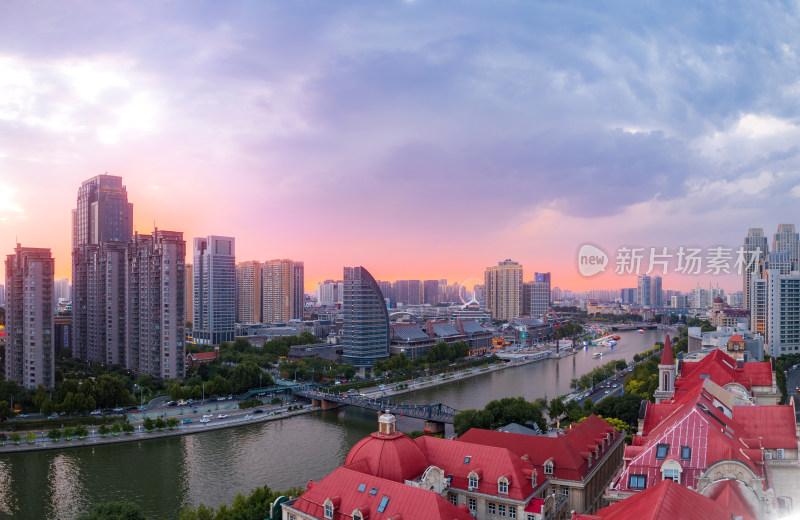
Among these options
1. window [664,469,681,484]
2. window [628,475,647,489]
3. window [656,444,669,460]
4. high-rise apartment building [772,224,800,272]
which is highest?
high-rise apartment building [772,224,800,272]

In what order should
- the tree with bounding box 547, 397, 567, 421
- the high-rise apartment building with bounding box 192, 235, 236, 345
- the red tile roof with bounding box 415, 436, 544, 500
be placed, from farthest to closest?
the high-rise apartment building with bounding box 192, 235, 236, 345, the tree with bounding box 547, 397, 567, 421, the red tile roof with bounding box 415, 436, 544, 500

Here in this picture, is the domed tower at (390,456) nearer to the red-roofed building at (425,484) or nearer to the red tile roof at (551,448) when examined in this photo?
the red-roofed building at (425,484)

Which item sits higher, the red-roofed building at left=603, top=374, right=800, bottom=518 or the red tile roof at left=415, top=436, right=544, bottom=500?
the red-roofed building at left=603, top=374, right=800, bottom=518

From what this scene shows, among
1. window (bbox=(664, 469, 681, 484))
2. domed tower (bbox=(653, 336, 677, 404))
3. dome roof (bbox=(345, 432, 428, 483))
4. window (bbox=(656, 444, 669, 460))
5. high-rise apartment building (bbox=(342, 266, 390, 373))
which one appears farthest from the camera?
high-rise apartment building (bbox=(342, 266, 390, 373))

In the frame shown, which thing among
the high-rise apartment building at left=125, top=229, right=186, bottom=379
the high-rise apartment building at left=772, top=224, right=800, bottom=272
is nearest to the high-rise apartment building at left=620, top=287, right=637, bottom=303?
the high-rise apartment building at left=772, top=224, right=800, bottom=272

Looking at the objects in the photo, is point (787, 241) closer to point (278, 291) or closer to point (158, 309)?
point (278, 291)

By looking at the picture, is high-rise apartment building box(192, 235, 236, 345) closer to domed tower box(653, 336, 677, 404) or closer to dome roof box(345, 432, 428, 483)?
domed tower box(653, 336, 677, 404)

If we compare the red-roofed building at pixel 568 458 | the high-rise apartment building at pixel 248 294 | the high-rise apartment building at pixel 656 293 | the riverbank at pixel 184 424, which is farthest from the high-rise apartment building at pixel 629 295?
the red-roofed building at pixel 568 458
